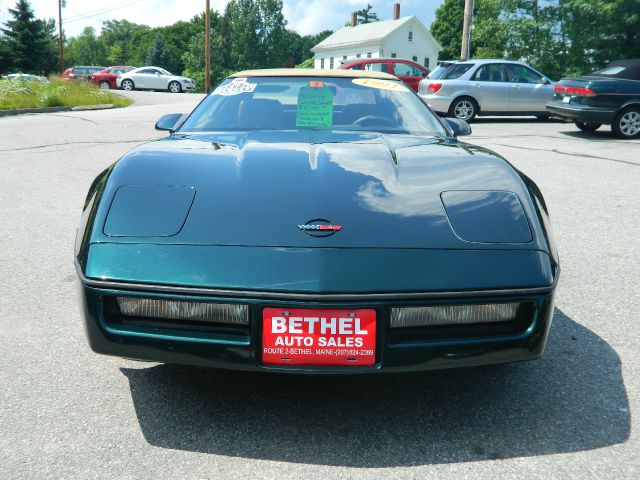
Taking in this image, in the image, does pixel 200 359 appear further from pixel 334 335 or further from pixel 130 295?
pixel 334 335

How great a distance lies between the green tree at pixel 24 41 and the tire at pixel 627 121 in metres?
50.9

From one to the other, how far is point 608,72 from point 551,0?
16844 mm

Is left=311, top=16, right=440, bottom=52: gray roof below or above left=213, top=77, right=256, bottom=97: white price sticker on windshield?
above

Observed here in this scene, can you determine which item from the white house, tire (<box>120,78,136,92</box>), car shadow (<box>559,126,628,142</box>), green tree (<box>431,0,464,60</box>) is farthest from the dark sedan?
Result: green tree (<box>431,0,464,60</box>)

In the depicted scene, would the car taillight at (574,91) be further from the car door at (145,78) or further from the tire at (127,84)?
the tire at (127,84)

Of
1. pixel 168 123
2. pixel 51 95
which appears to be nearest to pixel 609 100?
pixel 168 123

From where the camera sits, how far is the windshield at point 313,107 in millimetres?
3455

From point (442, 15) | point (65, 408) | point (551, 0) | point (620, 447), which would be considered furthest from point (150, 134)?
point (442, 15)

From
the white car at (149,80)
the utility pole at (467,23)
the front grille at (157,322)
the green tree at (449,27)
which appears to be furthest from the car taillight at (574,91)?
the green tree at (449,27)

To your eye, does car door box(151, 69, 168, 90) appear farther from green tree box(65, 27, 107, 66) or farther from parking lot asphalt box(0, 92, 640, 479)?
green tree box(65, 27, 107, 66)

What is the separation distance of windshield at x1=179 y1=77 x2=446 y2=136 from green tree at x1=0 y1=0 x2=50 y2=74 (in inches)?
2158

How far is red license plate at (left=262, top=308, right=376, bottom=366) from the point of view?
6.48 feet

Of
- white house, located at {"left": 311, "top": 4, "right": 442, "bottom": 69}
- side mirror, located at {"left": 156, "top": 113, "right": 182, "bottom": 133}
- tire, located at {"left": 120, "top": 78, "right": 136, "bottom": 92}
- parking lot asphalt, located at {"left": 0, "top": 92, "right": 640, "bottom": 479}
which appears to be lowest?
parking lot asphalt, located at {"left": 0, "top": 92, "right": 640, "bottom": 479}

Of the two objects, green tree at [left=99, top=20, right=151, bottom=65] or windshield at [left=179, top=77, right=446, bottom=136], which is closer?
windshield at [left=179, top=77, right=446, bottom=136]
